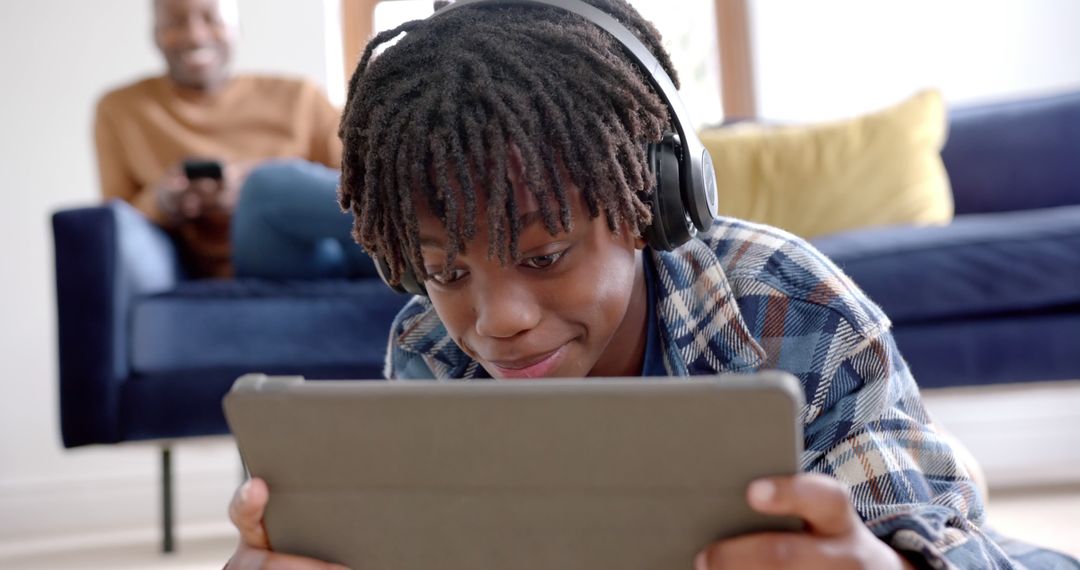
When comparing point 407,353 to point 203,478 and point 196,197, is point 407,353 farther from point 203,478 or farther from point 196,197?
point 203,478

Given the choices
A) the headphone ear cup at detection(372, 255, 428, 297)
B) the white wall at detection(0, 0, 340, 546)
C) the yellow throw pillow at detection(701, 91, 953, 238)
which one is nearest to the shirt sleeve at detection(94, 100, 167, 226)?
the white wall at detection(0, 0, 340, 546)

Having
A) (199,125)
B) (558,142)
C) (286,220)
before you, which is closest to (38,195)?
(199,125)

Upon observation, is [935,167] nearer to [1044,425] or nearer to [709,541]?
[1044,425]

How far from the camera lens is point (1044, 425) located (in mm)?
2482

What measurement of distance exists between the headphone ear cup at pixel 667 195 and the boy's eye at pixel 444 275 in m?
0.14

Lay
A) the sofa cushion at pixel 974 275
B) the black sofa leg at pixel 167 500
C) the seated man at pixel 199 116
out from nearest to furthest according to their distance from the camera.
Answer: the sofa cushion at pixel 974 275 < the black sofa leg at pixel 167 500 < the seated man at pixel 199 116

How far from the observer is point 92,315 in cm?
174

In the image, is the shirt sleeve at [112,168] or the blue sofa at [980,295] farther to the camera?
the shirt sleeve at [112,168]

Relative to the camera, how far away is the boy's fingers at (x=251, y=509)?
592 mm

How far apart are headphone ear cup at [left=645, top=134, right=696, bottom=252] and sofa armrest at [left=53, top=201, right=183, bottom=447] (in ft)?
Result: 4.08

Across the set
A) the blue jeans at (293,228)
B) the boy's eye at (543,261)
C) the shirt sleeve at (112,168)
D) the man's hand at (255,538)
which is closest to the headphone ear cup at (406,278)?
the boy's eye at (543,261)

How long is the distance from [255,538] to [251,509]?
0.13 ft

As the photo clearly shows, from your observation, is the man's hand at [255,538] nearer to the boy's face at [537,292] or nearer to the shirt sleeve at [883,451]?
the boy's face at [537,292]

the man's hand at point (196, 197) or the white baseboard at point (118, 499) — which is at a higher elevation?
the man's hand at point (196, 197)
